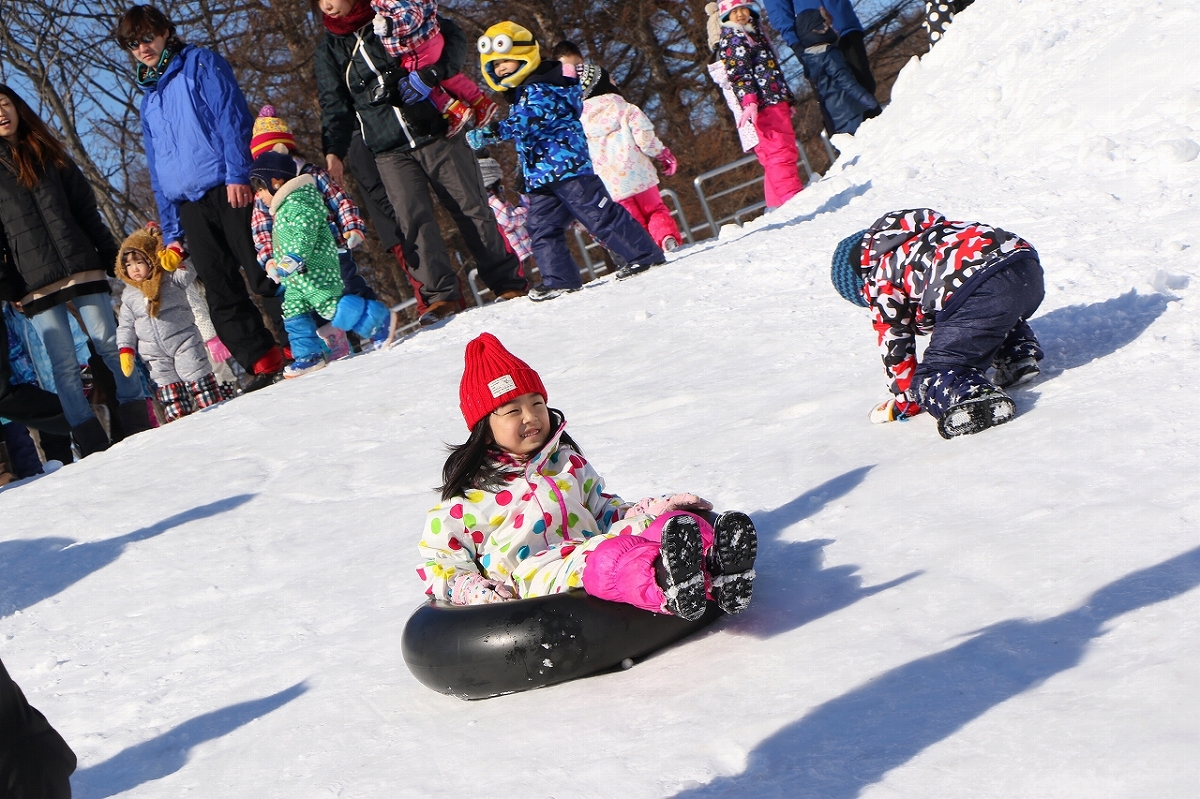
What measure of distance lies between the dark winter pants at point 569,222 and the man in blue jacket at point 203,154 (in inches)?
70.3

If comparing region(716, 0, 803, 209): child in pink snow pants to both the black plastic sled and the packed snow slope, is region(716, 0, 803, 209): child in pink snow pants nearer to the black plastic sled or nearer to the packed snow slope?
the packed snow slope

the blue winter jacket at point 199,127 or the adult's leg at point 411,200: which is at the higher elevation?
the blue winter jacket at point 199,127

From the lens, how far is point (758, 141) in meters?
10.1

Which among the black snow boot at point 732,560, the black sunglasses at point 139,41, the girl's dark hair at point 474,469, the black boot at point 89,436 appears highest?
the black sunglasses at point 139,41

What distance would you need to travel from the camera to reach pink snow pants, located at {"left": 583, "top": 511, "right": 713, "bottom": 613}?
295cm

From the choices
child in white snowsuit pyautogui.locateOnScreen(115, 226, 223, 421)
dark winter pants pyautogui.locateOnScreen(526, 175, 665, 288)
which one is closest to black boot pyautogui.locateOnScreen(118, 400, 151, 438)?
child in white snowsuit pyautogui.locateOnScreen(115, 226, 223, 421)

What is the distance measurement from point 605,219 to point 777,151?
2552 millimetres

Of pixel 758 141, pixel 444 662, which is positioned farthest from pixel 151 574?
pixel 758 141

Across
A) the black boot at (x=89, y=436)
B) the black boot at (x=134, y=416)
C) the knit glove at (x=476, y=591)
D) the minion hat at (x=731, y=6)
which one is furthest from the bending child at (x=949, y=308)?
the minion hat at (x=731, y=6)

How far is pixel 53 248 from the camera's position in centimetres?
744

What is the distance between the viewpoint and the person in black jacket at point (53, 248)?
291 inches

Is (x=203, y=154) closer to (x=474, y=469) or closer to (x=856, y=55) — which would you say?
(x=474, y=469)

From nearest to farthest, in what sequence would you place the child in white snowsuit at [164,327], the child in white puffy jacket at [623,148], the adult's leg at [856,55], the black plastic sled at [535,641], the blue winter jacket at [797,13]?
the black plastic sled at [535,641] < the child in white snowsuit at [164,327] < the child in white puffy jacket at [623,148] < the blue winter jacket at [797,13] < the adult's leg at [856,55]

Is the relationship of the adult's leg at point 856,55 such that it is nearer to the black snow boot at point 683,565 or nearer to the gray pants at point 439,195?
the gray pants at point 439,195
